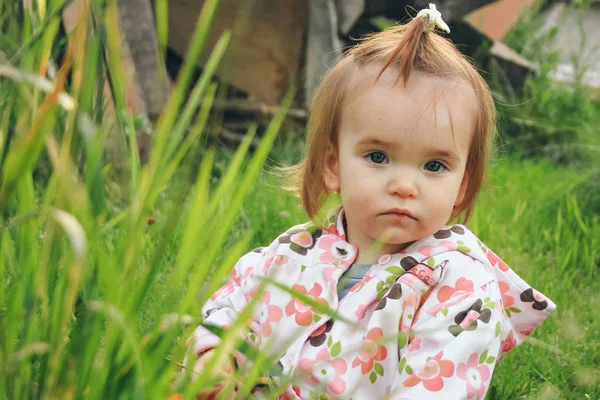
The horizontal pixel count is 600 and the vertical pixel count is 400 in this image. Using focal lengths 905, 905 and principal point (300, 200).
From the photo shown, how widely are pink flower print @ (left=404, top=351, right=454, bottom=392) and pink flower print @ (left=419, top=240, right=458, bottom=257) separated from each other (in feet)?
0.76

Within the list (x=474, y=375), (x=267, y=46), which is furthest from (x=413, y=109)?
(x=267, y=46)

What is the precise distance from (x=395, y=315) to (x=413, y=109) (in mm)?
364

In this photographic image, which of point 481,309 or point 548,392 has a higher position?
point 481,309

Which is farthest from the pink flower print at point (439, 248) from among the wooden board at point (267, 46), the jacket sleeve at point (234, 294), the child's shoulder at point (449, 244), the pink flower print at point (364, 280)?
the wooden board at point (267, 46)

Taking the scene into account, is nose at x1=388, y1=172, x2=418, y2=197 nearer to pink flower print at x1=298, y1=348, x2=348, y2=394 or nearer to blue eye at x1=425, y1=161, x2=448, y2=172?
blue eye at x1=425, y1=161, x2=448, y2=172

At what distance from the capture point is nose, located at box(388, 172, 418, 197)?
159 centimetres

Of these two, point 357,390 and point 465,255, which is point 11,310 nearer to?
point 357,390

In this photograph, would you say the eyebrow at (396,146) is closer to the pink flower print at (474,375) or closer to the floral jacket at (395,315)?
the floral jacket at (395,315)

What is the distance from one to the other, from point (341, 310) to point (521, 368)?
0.56m

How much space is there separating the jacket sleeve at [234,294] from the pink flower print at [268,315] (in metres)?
0.04

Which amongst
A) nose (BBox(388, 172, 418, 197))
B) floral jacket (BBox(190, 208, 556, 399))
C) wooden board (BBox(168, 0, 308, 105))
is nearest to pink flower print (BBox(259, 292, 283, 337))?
floral jacket (BBox(190, 208, 556, 399))

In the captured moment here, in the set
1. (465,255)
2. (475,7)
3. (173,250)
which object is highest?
(475,7)

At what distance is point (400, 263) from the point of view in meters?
1.67

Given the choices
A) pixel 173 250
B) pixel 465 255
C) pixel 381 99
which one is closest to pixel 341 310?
pixel 465 255
